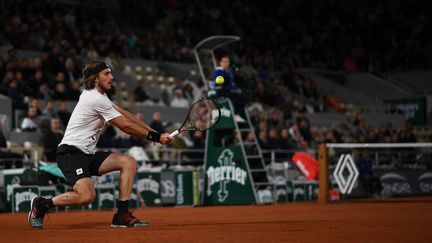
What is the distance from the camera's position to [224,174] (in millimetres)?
18391

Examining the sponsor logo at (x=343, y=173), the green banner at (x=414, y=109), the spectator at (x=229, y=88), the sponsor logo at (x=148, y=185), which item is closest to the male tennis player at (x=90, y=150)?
the spectator at (x=229, y=88)

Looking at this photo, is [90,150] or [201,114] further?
[201,114]

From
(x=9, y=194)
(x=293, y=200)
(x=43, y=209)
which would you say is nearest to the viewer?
(x=43, y=209)

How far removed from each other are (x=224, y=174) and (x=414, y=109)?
17089 millimetres

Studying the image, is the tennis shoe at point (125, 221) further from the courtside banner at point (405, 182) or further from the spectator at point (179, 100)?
the spectator at point (179, 100)

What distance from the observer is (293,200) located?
888 inches

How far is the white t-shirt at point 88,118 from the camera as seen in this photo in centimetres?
1044

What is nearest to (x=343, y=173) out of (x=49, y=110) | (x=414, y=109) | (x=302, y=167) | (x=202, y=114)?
(x=302, y=167)

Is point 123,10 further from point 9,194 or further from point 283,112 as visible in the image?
point 9,194

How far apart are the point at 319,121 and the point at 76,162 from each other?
19884mm

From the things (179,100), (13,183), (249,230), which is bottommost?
(249,230)

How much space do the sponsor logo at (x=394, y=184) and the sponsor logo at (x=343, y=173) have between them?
401 cm

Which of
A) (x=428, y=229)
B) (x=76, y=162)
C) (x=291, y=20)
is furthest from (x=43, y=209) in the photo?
(x=291, y=20)

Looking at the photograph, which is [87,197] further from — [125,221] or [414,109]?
[414,109]
